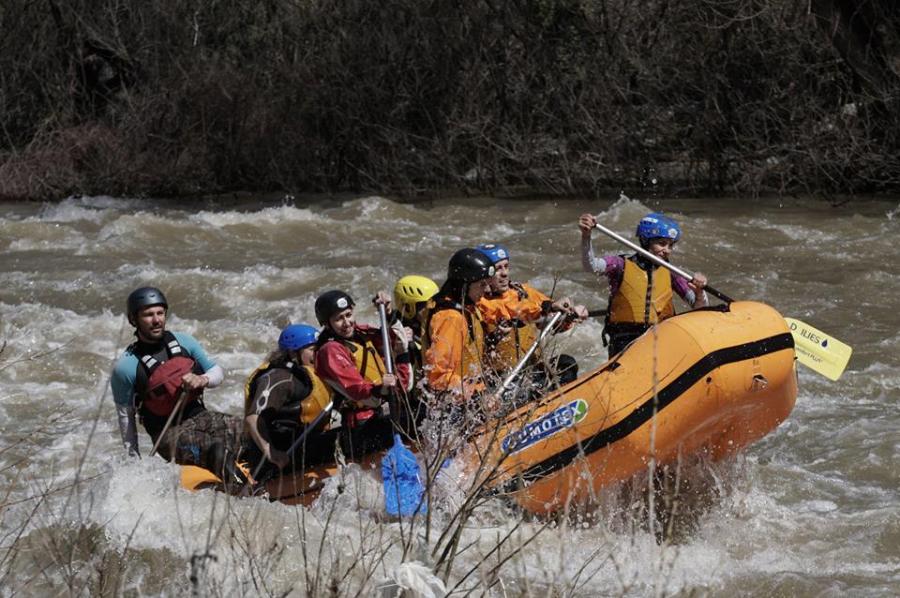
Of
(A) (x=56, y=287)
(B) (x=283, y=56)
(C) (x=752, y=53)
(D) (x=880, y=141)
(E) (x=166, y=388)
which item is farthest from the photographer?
(B) (x=283, y=56)

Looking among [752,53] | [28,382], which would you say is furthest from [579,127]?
[28,382]

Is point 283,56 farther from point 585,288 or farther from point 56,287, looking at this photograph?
point 585,288

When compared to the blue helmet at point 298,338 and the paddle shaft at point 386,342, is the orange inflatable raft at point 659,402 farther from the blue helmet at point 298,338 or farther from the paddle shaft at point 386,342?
the blue helmet at point 298,338

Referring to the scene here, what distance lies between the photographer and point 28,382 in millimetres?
9875

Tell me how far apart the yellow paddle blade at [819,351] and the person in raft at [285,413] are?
2.41 m

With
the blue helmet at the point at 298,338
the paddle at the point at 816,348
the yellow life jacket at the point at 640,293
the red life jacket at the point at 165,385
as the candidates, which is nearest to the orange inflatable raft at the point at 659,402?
the red life jacket at the point at 165,385

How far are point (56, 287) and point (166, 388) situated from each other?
6.82 meters

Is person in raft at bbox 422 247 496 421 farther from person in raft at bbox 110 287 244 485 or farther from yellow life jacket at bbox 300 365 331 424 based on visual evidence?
person in raft at bbox 110 287 244 485

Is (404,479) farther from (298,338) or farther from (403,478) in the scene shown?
(298,338)

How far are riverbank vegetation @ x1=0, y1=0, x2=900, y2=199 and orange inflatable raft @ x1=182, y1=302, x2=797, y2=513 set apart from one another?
35.3 ft

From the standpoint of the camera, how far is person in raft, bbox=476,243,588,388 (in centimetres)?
663

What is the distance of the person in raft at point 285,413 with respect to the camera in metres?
6.23

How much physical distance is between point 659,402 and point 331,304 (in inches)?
63.8

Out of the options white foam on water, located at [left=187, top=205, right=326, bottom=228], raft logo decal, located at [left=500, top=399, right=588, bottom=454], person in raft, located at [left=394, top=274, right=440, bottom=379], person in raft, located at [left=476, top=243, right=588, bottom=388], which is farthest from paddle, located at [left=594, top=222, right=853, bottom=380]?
white foam on water, located at [left=187, top=205, right=326, bottom=228]
